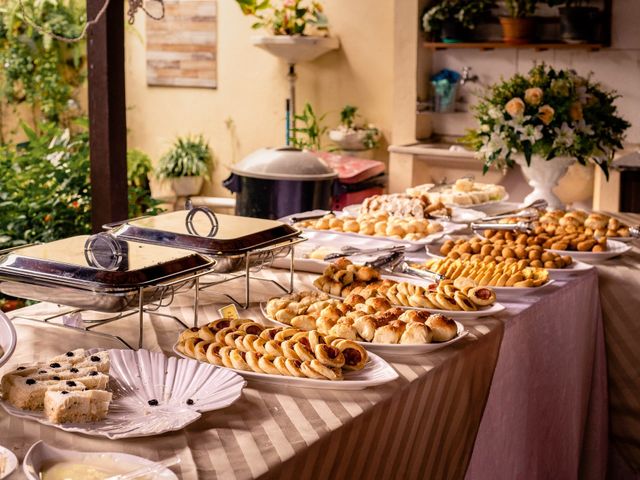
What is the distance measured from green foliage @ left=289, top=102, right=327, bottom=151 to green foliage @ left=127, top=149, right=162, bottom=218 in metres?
1.12

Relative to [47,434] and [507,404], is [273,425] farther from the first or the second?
[507,404]

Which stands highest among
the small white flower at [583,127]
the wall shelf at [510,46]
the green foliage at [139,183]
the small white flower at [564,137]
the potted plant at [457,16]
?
the potted plant at [457,16]

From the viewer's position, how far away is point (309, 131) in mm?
6980

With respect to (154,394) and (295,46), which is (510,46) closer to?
(295,46)

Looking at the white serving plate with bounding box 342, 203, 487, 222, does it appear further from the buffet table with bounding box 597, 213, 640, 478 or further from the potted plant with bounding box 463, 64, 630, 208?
the buffet table with bounding box 597, 213, 640, 478

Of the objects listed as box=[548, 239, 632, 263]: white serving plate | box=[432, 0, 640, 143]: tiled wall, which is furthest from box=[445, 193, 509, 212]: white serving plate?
box=[432, 0, 640, 143]: tiled wall

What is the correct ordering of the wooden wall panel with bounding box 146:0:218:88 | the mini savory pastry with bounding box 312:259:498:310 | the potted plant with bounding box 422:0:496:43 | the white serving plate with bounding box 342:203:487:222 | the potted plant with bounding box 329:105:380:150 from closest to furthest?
1. the mini savory pastry with bounding box 312:259:498:310
2. the white serving plate with bounding box 342:203:487:222
3. the potted plant with bounding box 422:0:496:43
4. the potted plant with bounding box 329:105:380:150
5. the wooden wall panel with bounding box 146:0:218:88

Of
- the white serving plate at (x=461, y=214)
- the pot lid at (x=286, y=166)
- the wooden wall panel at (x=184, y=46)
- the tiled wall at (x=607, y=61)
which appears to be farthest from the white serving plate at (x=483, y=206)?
the wooden wall panel at (x=184, y=46)

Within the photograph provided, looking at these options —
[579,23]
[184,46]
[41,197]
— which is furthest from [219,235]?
[184,46]

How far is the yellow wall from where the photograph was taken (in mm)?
6934

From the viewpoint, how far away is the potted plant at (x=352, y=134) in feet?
22.0

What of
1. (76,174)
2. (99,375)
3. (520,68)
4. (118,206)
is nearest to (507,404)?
(99,375)

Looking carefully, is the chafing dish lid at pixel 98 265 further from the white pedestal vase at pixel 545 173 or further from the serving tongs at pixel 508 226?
the white pedestal vase at pixel 545 173

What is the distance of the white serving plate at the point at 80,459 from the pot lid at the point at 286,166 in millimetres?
3067
